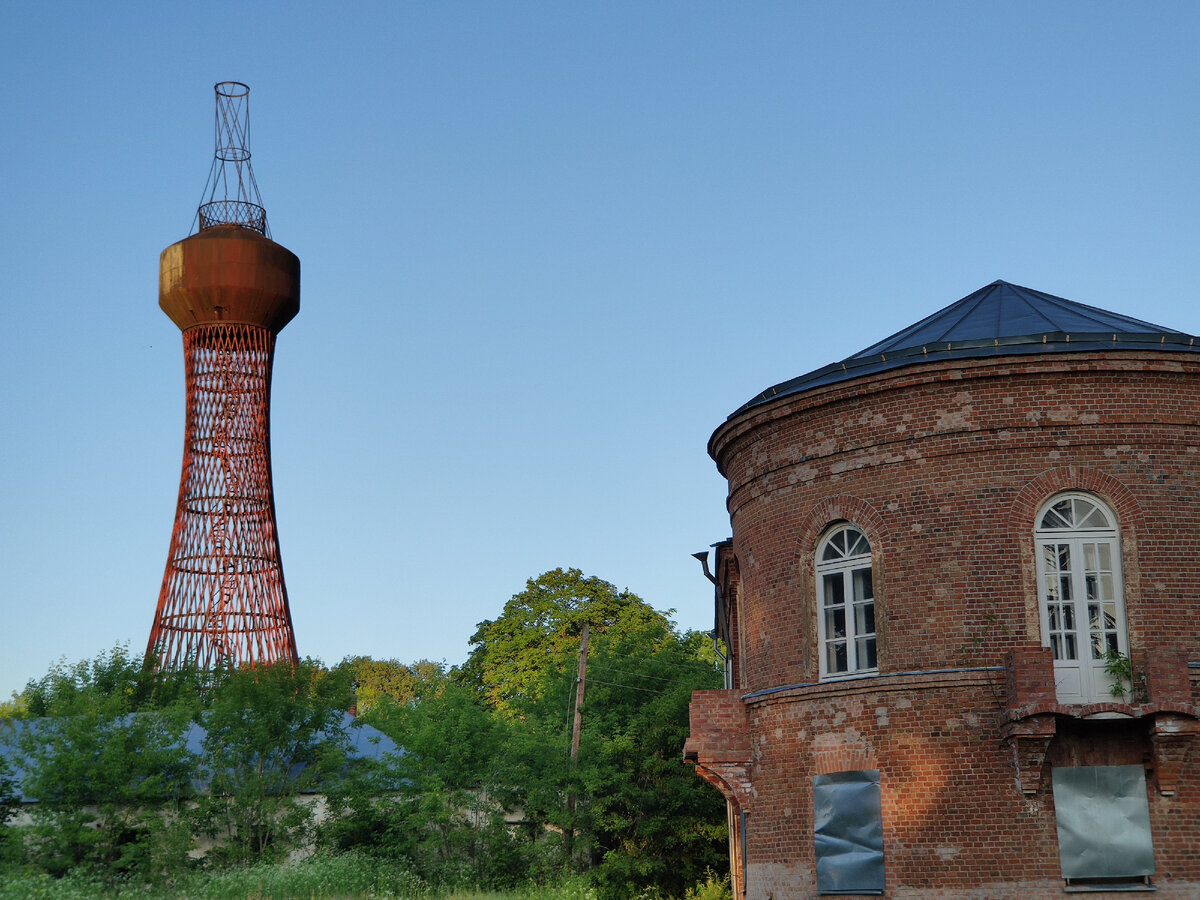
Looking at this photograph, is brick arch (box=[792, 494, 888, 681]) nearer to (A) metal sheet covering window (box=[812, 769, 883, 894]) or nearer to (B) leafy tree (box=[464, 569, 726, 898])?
(A) metal sheet covering window (box=[812, 769, 883, 894])

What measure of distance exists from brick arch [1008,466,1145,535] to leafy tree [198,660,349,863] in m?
18.9

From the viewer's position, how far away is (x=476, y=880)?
29188 millimetres

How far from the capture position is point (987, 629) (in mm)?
16719

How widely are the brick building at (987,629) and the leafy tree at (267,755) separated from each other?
14.6 m

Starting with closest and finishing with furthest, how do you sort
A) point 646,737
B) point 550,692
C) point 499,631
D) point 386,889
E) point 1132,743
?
point 1132,743, point 386,889, point 646,737, point 550,692, point 499,631

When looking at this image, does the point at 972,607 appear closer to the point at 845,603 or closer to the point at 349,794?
the point at 845,603

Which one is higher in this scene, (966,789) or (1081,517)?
(1081,517)

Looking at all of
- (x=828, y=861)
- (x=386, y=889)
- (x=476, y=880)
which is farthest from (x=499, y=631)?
(x=828, y=861)

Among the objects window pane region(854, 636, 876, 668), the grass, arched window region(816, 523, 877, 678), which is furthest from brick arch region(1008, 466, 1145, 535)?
the grass

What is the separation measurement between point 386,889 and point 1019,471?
14.9m

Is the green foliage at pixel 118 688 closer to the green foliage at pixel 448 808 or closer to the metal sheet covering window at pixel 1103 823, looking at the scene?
the green foliage at pixel 448 808

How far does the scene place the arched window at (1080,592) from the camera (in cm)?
1652

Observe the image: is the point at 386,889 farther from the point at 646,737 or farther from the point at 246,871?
the point at 646,737

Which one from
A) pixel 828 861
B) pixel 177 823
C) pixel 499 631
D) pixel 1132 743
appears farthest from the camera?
pixel 499 631
